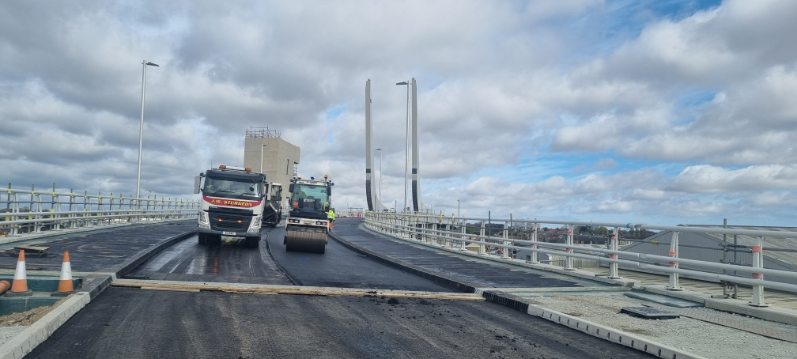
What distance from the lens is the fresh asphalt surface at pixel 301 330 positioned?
21.1ft

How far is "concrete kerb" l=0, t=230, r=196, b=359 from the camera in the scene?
5.78 meters

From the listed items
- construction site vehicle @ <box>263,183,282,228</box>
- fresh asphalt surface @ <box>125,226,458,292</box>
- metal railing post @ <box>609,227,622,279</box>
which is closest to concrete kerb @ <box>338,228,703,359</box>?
fresh asphalt surface @ <box>125,226,458,292</box>

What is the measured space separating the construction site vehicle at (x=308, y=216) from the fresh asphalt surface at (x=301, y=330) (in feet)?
36.5

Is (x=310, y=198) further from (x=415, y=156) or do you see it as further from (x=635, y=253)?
(x=415, y=156)

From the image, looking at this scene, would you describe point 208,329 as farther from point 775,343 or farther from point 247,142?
point 247,142

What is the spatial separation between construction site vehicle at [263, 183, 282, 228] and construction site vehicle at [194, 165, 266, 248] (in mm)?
11417

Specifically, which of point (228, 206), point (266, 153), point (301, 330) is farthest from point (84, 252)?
point (266, 153)

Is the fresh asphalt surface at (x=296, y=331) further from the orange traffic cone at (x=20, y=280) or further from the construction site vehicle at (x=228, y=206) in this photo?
the construction site vehicle at (x=228, y=206)

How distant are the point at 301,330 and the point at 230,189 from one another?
15.0 metres

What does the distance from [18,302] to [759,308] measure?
11277mm

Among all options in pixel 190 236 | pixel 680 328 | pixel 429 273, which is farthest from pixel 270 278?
pixel 190 236

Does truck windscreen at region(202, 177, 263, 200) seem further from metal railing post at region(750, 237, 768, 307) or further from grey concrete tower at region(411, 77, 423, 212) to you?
grey concrete tower at region(411, 77, 423, 212)

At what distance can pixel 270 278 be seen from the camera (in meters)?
13.1

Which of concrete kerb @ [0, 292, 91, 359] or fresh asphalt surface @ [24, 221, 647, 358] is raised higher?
concrete kerb @ [0, 292, 91, 359]
